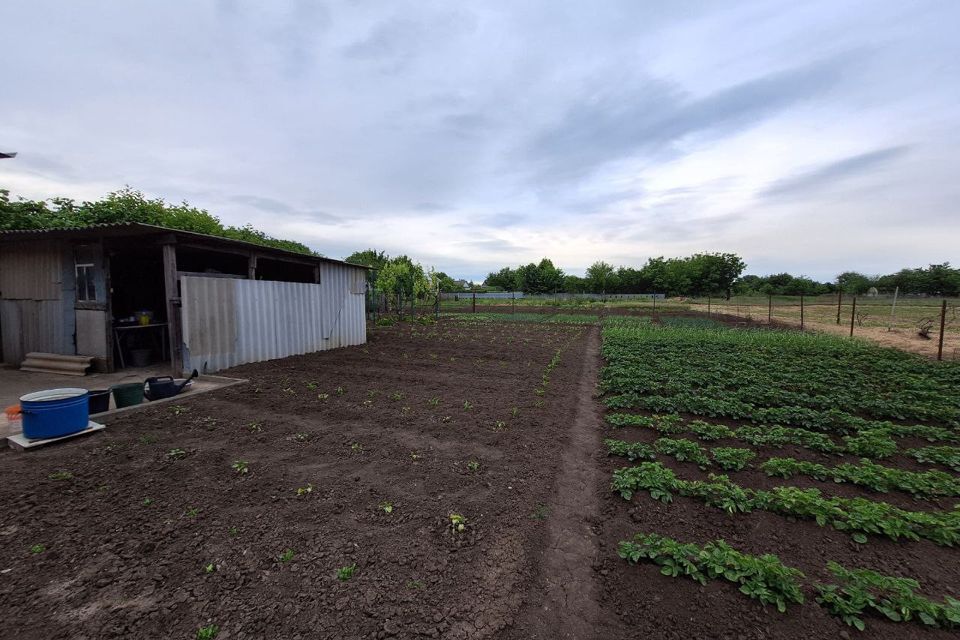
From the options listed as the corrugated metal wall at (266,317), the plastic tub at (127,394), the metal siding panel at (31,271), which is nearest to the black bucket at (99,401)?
the plastic tub at (127,394)

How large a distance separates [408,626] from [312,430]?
3.96 m

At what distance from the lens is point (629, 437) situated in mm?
5766

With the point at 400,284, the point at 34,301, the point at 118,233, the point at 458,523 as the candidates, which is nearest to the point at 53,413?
the point at 118,233

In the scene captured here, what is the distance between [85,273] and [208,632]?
427 inches

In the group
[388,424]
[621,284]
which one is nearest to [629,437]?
[388,424]

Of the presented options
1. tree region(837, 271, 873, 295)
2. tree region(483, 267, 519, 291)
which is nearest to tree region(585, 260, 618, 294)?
tree region(483, 267, 519, 291)

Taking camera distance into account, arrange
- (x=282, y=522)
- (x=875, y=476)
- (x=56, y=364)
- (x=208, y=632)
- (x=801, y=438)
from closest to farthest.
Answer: (x=208, y=632) < (x=282, y=522) < (x=875, y=476) < (x=801, y=438) < (x=56, y=364)

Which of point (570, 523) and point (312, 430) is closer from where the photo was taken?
point (570, 523)

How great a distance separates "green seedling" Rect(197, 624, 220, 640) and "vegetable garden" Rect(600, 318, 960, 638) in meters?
2.60

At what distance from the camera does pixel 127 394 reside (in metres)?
6.25

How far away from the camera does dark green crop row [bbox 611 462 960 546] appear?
3348 mm

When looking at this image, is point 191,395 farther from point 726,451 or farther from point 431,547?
point 726,451

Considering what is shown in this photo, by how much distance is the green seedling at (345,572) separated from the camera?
277 centimetres

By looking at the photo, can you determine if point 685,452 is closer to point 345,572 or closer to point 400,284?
point 345,572
